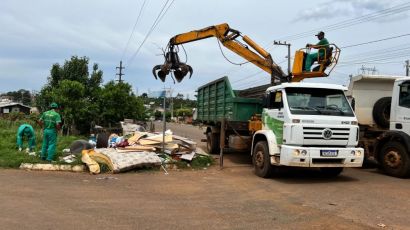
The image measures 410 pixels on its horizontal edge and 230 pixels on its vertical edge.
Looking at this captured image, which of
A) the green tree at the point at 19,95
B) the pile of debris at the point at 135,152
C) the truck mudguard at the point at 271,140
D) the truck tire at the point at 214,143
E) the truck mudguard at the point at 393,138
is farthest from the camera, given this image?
the green tree at the point at 19,95

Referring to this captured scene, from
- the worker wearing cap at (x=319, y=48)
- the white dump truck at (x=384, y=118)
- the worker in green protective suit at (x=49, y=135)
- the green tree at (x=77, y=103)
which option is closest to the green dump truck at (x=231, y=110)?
the worker wearing cap at (x=319, y=48)

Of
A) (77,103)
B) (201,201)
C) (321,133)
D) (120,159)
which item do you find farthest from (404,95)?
(77,103)

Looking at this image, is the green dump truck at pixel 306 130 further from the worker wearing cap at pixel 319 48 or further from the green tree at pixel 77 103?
the green tree at pixel 77 103

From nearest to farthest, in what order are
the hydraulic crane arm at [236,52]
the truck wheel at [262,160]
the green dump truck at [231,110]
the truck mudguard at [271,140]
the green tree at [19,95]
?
the truck mudguard at [271,140] < the truck wheel at [262,160] < the green dump truck at [231,110] < the hydraulic crane arm at [236,52] < the green tree at [19,95]

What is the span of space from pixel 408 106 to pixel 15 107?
81.3 m

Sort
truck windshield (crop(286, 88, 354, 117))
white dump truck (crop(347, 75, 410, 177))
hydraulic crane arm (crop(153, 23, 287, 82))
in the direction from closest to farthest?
truck windshield (crop(286, 88, 354, 117))
white dump truck (crop(347, 75, 410, 177))
hydraulic crane arm (crop(153, 23, 287, 82))

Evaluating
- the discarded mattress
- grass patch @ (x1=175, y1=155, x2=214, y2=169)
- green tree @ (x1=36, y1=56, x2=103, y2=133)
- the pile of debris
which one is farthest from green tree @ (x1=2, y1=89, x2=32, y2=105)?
the discarded mattress

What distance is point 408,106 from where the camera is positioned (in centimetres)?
1207

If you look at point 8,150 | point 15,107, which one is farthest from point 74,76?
point 15,107

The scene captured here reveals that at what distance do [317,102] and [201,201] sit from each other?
172 inches

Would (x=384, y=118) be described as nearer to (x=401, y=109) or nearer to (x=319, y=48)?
(x=401, y=109)

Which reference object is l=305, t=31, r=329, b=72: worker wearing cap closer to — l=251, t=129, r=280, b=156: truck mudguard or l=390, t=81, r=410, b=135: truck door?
l=390, t=81, r=410, b=135: truck door

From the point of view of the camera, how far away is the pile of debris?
12.6 meters

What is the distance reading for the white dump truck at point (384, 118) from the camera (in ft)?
39.5
